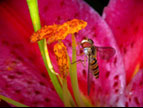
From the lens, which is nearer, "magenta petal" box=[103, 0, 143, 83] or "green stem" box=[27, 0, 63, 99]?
"green stem" box=[27, 0, 63, 99]

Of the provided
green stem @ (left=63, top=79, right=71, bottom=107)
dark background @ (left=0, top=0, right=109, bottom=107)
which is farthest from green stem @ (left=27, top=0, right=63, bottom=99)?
dark background @ (left=0, top=0, right=109, bottom=107)

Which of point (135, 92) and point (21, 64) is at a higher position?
point (21, 64)

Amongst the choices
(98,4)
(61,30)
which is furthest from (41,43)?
(98,4)

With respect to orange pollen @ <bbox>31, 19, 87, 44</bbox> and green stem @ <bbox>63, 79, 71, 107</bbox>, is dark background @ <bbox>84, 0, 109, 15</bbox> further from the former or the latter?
green stem @ <bbox>63, 79, 71, 107</bbox>

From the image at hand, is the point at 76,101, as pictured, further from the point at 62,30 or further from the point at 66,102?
the point at 62,30

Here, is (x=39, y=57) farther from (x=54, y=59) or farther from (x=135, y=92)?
(x=135, y=92)

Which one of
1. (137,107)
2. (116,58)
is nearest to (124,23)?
(116,58)

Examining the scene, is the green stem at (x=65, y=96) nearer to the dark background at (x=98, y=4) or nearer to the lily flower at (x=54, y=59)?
the lily flower at (x=54, y=59)
